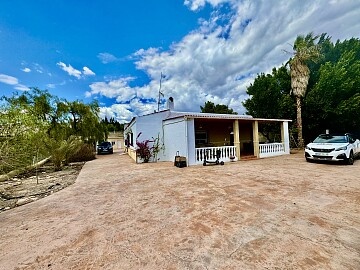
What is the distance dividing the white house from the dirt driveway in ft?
17.3

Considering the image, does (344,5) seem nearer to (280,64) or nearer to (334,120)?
(280,64)

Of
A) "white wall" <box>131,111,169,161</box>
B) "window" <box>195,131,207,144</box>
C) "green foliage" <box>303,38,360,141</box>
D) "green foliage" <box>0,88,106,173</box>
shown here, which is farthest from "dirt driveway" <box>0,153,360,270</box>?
"green foliage" <box>303,38,360,141</box>

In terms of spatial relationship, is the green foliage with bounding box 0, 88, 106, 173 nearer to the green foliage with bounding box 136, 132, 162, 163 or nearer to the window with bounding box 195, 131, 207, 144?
the green foliage with bounding box 136, 132, 162, 163

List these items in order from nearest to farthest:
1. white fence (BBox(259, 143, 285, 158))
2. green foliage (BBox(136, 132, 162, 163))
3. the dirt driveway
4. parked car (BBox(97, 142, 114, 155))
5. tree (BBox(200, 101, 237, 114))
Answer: the dirt driveway
green foliage (BBox(136, 132, 162, 163))
white fence (BBox(259, 143, 285, 158))
parked car (BBox(97, 142, 114, 155))
tree (BBox(200, 101, 237, 114))

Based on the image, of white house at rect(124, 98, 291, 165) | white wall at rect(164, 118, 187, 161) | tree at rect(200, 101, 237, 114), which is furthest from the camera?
tree at rect(200, 101, 237, 114)

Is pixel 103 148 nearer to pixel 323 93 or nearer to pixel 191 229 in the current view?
pixel 191 229

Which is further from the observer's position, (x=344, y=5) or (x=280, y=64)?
(x=280, y=64)

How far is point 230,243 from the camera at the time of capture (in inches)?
100.0

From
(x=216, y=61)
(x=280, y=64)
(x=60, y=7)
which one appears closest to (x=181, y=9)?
(x=216, y=61)

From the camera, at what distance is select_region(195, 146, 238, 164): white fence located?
10.6 meters

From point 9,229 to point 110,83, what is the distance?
20967 mm

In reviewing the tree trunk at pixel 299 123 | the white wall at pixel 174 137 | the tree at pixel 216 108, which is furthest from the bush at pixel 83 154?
the tree at pixel 216 108

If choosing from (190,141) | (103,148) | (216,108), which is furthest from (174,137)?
(216,108)

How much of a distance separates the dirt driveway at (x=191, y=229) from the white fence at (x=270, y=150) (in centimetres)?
750
